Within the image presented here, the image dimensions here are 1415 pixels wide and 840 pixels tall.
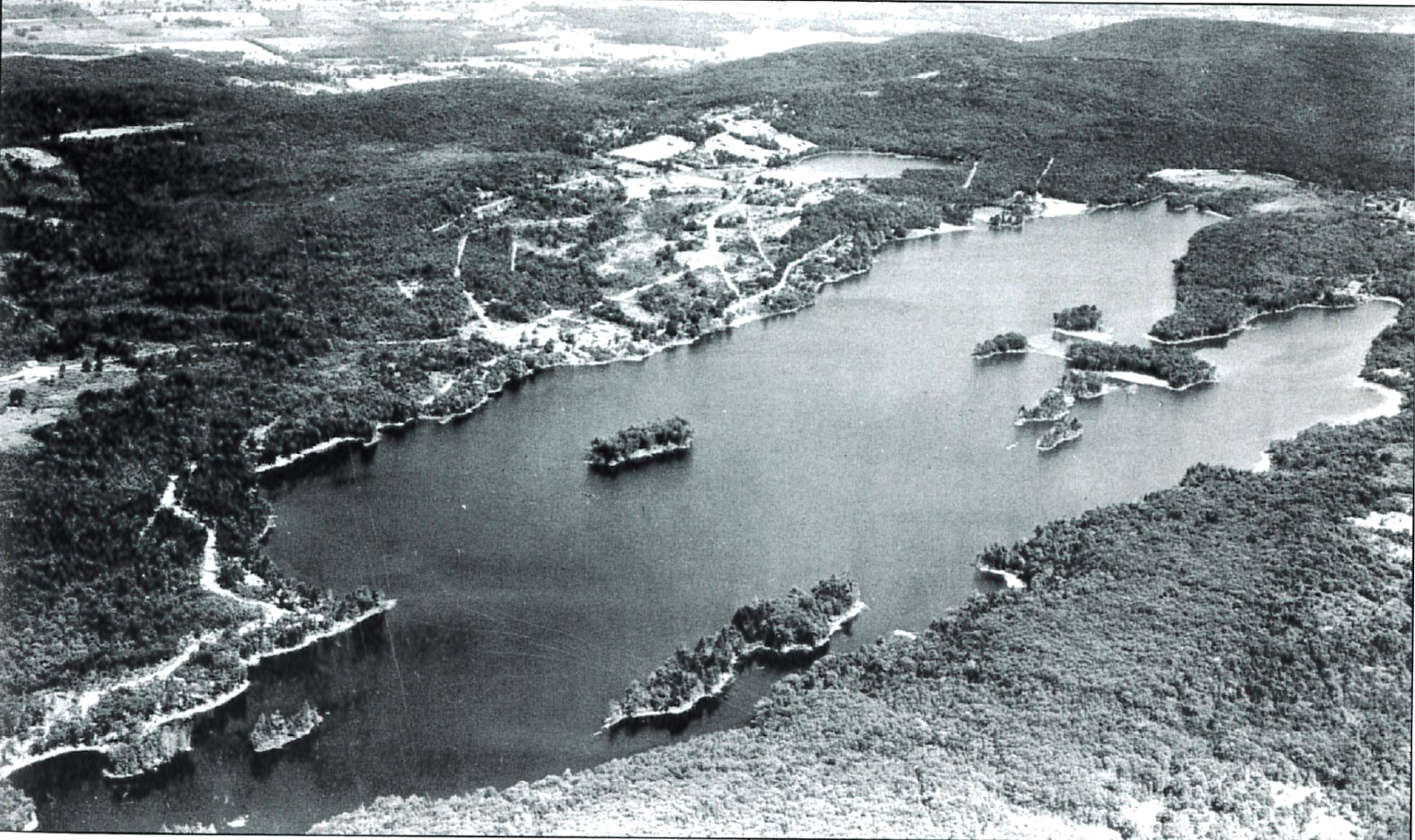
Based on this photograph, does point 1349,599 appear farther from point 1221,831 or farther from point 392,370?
point 392,370

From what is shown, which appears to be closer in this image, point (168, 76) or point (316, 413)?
point (316, 413)

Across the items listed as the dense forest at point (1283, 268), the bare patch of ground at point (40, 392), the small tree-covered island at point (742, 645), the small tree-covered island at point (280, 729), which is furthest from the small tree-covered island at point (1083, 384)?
the bare patch of ground at point (40, 392)

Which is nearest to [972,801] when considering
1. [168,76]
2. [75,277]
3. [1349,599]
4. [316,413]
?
[1349,599]

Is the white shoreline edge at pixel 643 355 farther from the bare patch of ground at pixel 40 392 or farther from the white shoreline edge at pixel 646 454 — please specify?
the white shoreline edge at pixel 646 454

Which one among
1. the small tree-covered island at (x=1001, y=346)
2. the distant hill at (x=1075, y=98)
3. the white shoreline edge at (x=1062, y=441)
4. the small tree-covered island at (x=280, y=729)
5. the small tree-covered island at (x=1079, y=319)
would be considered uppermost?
the distant hill at (x=1075, y=98)

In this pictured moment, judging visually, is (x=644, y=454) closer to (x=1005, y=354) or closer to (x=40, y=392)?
(x=1005, y=354)

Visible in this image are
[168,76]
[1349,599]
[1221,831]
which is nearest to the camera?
[1221,831]
